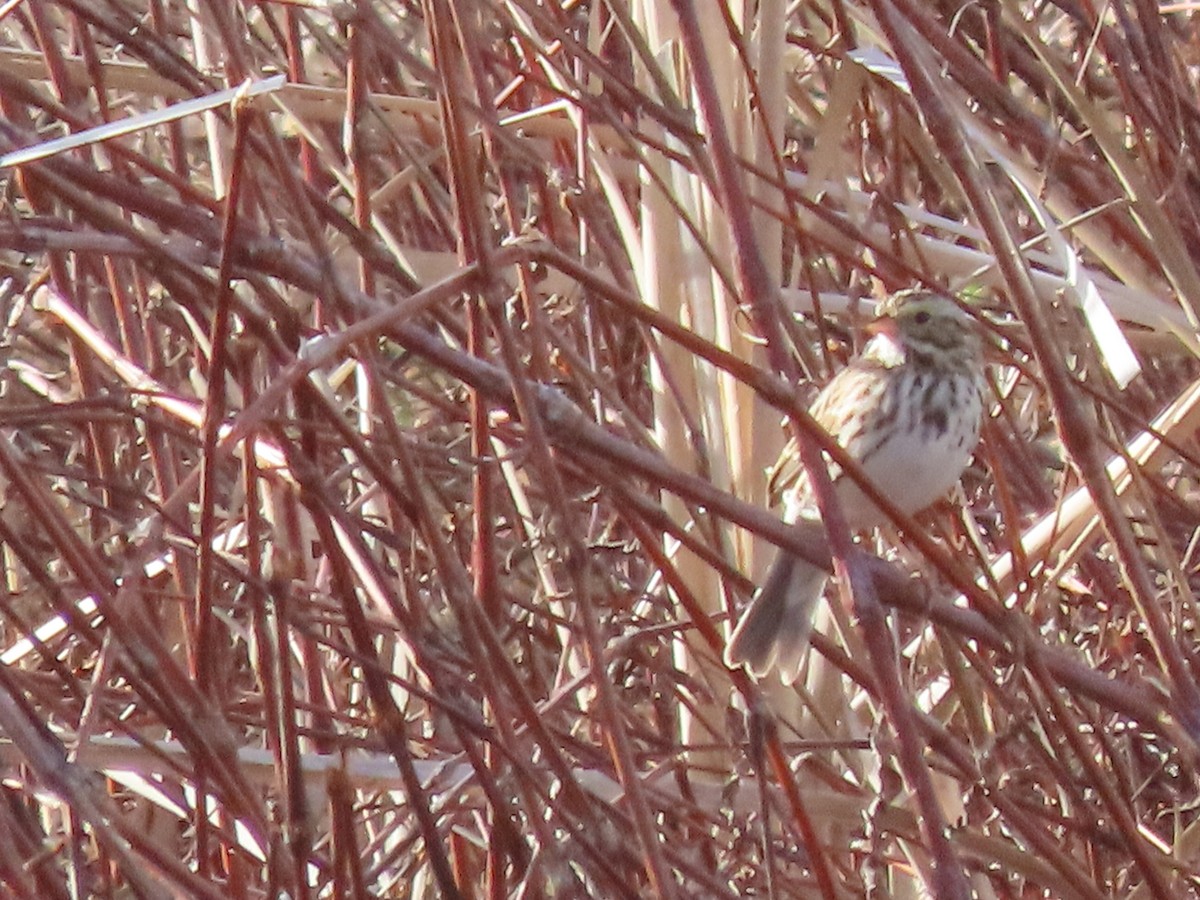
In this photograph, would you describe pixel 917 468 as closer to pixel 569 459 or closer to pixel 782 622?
pixel 782 622

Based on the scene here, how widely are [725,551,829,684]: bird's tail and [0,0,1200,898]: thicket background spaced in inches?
2.0

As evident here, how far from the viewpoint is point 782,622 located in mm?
1787

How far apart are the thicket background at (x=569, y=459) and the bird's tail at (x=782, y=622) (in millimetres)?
52

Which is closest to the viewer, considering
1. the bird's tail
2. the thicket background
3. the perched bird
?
the thicket background

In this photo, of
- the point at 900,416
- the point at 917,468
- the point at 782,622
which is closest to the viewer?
the point at 782,622

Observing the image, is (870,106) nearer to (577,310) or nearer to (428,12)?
(577,310)

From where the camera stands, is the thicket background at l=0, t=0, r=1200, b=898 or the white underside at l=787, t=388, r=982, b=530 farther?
the white underside at l=787, t=388, r=982, b=530

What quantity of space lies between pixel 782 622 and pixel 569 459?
420 millimetres

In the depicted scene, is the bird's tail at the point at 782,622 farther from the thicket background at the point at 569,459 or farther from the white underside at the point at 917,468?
the white underside at the point at 917,468

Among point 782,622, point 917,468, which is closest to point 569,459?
point 782,622

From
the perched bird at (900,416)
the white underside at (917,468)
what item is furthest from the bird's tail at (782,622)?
the white underside at (917,468)

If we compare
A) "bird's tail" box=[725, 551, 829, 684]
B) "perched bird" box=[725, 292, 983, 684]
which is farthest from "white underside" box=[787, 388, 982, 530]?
"bird's tail" box=[725, 551, 829, 684]

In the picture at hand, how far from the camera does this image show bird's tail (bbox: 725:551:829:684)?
1690 millimetres

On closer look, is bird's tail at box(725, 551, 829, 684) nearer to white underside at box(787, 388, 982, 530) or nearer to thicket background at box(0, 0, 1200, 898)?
thicket background at box(0, 0, 1200, 898)
